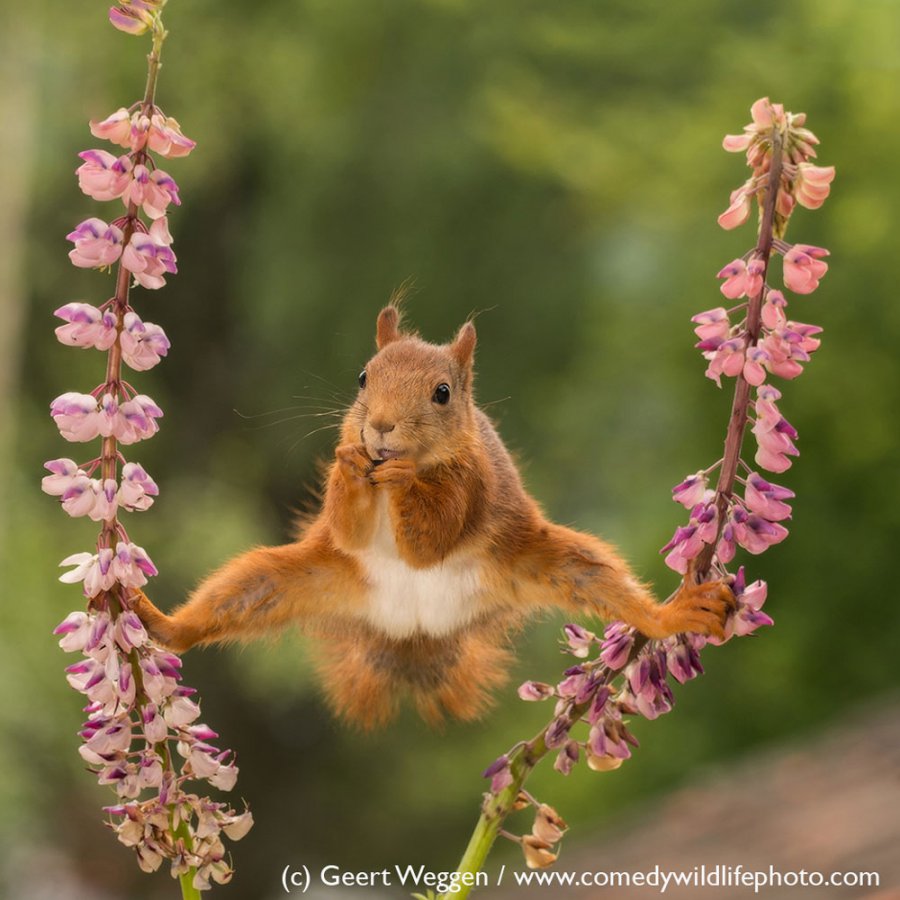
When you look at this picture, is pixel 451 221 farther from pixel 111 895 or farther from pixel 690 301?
pixel 111 895

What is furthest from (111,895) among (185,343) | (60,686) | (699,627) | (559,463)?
Result: (699,627)

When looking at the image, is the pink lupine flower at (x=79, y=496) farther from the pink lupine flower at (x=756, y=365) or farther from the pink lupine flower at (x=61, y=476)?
the pink lupine flower at (x=756, y=365)

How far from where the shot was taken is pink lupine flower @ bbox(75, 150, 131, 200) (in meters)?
0.62

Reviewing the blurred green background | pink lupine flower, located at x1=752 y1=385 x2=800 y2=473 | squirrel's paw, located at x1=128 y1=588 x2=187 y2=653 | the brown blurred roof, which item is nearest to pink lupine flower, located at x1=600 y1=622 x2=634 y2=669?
pink lupine flower, located at x1=752 y1=385 x2=800 y2=473

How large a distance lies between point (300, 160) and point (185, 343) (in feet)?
3.07

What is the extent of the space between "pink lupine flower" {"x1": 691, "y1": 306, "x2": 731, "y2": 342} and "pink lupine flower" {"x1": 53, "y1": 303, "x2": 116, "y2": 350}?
26cm

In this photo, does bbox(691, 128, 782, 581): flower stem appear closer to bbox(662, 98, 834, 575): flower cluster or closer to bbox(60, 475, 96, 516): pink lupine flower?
bbox(662, 98, 834, 575): flower cluster

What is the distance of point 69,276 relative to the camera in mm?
5023

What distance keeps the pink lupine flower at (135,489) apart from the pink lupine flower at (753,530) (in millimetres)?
271

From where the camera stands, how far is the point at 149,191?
24.9 inches

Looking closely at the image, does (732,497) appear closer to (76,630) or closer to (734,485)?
(734,485)

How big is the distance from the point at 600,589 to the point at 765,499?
0.31 feet

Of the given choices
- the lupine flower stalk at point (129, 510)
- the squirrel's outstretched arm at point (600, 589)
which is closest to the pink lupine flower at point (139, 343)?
the lupine flower stalk at point (129, 510)

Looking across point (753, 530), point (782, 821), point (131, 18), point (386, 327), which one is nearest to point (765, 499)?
point (753, 530)
